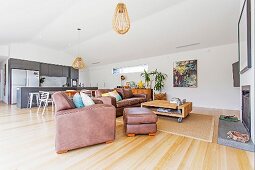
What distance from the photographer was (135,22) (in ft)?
15.4

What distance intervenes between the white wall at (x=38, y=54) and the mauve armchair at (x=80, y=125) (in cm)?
651

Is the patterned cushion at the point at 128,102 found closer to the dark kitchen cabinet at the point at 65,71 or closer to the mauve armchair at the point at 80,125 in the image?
the mauve armchair at the point at 80,125

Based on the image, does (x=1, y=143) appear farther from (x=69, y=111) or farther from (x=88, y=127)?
(x=88, y=127)

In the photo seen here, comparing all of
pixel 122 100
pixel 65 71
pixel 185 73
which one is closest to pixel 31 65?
pixel 65 71

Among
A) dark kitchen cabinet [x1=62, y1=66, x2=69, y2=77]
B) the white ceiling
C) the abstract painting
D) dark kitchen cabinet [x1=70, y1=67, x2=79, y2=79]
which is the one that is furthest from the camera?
dark kitchen cabinet [x1=70, y1=67, x2=79, y2=79]

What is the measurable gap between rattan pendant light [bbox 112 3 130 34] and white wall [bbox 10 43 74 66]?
6526mm

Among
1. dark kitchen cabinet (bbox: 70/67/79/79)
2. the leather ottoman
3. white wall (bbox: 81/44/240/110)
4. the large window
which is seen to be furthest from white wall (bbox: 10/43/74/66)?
the leather ottoman

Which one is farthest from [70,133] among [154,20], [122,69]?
[122,69]

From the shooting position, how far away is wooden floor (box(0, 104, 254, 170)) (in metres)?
1.63

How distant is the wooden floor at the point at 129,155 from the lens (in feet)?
5.33

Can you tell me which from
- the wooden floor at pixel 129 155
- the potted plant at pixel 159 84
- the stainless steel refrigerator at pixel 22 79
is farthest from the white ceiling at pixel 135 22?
the wooden floor at pixel 129 155

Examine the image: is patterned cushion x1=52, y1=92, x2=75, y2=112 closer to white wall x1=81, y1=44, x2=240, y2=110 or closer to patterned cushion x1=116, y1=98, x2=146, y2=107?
Result: patterned cushion x1=116, y1=98, x2=146, y2=107

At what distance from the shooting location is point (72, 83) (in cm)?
918

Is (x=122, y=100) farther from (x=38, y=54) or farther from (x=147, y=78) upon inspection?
(x=38, y=54)
